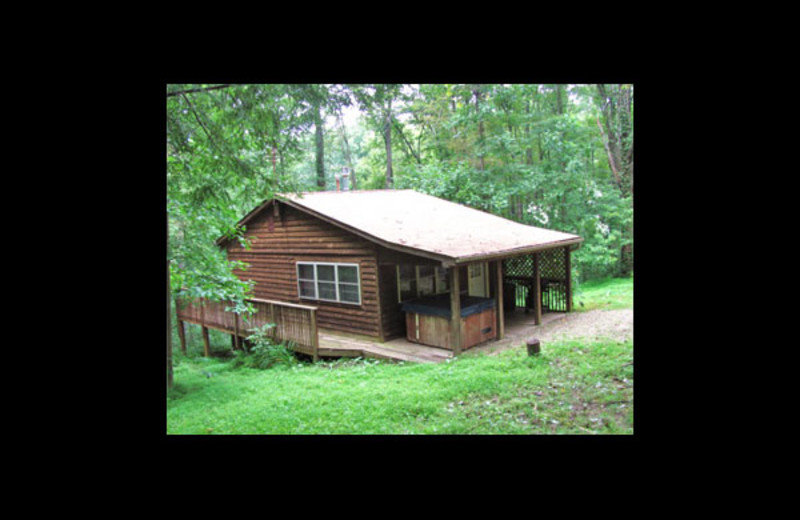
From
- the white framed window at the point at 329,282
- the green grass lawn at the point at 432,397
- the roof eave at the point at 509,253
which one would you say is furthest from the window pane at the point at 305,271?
the roof eave at the point at 509,253

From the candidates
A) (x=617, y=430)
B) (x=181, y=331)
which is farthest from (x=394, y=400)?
(x=181, y=331)

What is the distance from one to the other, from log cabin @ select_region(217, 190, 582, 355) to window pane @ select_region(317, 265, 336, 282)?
0.07 feet

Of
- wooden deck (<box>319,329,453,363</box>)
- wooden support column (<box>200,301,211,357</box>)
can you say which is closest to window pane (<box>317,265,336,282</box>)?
wooden deck (<box>319,329,453,363</box>)

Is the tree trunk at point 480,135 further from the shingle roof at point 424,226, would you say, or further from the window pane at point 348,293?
the window pane at point 348,293

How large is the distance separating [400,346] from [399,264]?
1.46 meters

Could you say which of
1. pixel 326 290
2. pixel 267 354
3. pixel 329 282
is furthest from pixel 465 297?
pixel 267 354

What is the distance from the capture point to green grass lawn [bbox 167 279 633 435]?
4.79 meters

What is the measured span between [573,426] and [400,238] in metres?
4.73

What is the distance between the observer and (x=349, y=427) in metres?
4.89

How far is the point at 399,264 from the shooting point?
882 cm

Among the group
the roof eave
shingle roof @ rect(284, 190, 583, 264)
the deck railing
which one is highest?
shingle roof @ rect(284, 190, 583, 264)

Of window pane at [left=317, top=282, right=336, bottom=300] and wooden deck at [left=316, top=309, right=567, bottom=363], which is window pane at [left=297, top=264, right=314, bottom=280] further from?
wooden deck at [left=316, top=309, right=567, bottom=363]

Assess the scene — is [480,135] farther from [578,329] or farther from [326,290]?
[578,329]

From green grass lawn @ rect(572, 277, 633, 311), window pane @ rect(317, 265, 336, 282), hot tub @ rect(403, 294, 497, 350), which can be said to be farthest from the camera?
green grass lawn @ rect(572, 277, 633, 311)
